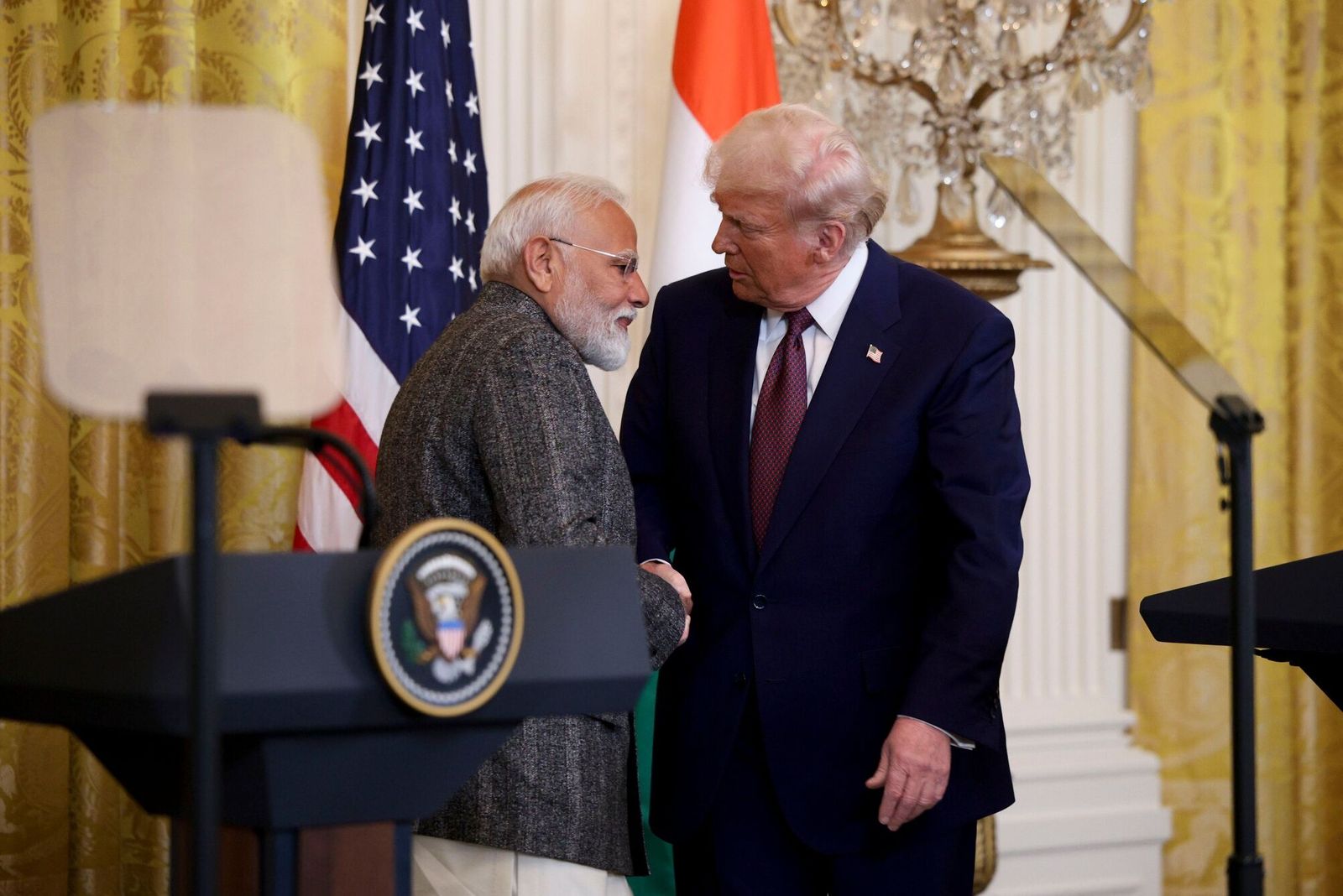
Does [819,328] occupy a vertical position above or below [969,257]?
below

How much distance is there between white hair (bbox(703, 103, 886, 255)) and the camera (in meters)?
2.28

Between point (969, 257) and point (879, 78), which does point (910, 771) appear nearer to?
point (969, 257)

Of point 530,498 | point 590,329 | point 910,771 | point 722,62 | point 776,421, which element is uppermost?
point 722,62

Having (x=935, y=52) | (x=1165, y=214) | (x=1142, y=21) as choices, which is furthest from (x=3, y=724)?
(x=1165, y=214)

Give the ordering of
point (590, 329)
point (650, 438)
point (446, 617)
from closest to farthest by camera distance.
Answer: point (446, 617), point (590, 329), point (650, 438)

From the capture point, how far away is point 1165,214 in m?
4.07

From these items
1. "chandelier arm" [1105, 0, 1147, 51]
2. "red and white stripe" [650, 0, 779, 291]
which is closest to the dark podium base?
"red and white stripe" [650, 0, 779, 291]

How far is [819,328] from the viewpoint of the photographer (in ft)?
7.58

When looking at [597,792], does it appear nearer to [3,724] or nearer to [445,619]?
[445,619]

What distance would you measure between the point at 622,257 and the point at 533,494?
446 millimetres

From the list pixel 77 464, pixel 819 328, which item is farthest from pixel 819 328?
pixel 77 464

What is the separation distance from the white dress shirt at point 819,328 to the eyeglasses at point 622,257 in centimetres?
26

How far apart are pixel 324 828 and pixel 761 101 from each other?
252cm

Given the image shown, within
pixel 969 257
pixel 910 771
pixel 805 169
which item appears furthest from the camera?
pixel 969 257
